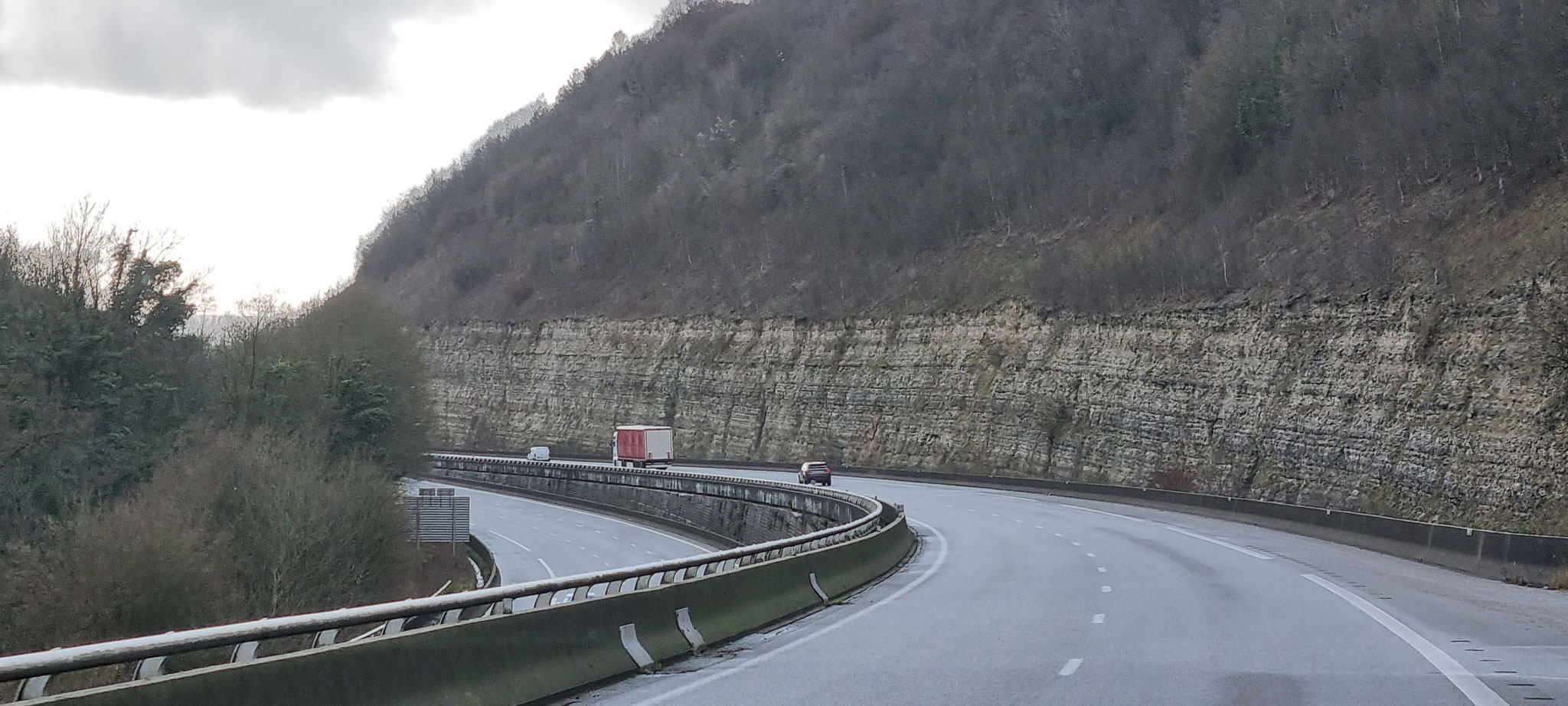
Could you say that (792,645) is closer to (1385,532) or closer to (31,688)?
(31,688)

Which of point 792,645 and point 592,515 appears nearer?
point 792,645

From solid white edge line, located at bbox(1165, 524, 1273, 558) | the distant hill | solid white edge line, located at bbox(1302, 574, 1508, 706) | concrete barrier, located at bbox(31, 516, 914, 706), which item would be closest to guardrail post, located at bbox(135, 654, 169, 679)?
concrete barrier, located at bbox(31, 516, 914, 706)

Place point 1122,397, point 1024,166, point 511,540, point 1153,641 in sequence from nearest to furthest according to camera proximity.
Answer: point 1153,641, point 1122,397, point 511,540, point 1024,166

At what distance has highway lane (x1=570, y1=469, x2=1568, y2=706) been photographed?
12.1 metres

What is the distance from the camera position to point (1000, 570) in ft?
92.8

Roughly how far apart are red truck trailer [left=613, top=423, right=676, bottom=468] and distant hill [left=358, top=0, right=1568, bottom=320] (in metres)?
13.9

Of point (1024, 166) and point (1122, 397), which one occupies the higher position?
point (1024, 166)

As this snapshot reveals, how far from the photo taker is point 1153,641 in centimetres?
1611

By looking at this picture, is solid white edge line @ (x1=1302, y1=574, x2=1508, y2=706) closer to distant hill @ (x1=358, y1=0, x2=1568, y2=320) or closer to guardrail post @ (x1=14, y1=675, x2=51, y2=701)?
guardrail post @ (x1=14, y1=675, x2=51, y2=701)

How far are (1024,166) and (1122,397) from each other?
29.6m

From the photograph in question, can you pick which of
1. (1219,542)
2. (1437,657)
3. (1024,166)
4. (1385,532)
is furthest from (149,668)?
(1024,166)

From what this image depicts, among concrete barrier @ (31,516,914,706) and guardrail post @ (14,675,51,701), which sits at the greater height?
guardrail post @ (14,675,51,701)

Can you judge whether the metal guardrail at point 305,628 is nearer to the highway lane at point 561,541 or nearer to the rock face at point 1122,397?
the rock face at point 1122,397

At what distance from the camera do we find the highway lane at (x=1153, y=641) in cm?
1209
